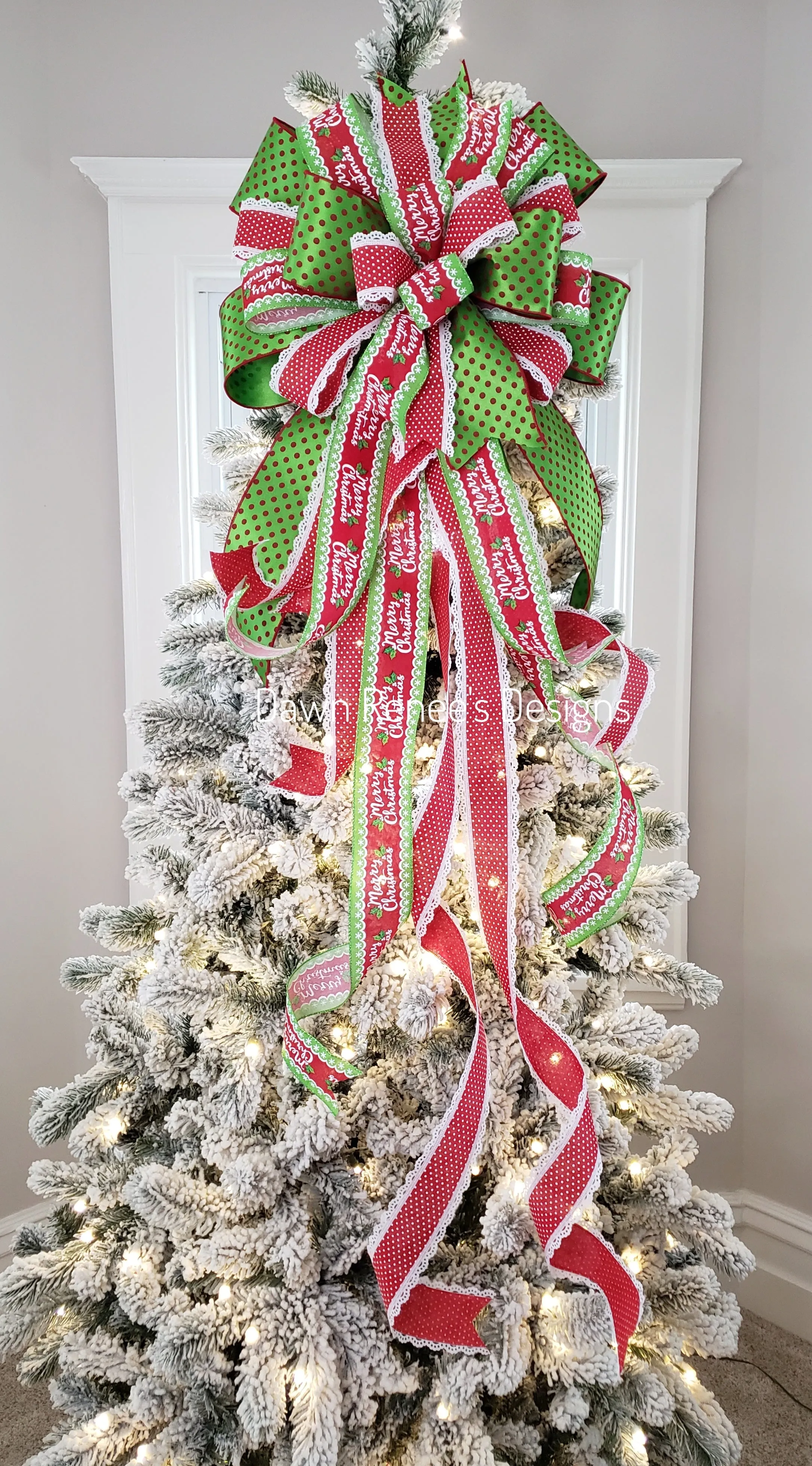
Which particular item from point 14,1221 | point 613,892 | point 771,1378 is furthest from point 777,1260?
point 14,1221

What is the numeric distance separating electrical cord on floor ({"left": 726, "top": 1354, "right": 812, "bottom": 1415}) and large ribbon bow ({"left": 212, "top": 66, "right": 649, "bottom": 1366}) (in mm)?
936

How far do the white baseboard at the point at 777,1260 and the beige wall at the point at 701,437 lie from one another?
4 cm

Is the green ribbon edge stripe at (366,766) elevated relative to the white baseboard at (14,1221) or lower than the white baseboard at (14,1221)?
elevated

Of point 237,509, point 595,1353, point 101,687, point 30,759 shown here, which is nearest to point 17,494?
point 101,687

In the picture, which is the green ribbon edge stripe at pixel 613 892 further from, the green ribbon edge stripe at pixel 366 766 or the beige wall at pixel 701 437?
the beige wall at pixel 701 437

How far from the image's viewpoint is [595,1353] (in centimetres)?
67

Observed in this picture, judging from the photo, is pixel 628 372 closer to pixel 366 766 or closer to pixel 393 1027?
pixel 366 766

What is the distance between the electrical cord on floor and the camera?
1281mm

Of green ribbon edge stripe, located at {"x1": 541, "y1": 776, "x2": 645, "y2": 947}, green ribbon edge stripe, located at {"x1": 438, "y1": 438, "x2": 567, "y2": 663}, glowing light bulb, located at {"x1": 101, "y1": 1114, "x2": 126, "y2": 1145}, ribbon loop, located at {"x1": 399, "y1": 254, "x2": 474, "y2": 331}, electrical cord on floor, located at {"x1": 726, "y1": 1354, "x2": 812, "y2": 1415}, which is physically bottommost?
electrical cord on floor, located at {"x1": 726, "y1": 1354, "x2": 812, "y2": 1415}

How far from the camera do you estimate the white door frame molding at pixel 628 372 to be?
1.37m

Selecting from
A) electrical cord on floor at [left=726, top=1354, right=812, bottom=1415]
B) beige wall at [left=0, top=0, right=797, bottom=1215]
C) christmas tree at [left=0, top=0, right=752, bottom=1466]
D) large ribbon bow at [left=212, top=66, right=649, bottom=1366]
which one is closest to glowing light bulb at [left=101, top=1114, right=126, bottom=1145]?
christmas tree at [left=0, top=0, right=752, bottom=1466]

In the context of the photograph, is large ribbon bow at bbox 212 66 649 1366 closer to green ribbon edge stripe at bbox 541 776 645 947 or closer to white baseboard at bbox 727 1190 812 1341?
green ribbon edge stripe at bbox 541 776 645 947

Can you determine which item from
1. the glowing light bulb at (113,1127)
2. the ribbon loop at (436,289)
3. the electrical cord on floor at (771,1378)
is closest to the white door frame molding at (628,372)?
the electrical cord on floor at (771,1378)

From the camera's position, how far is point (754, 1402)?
4.23ft
